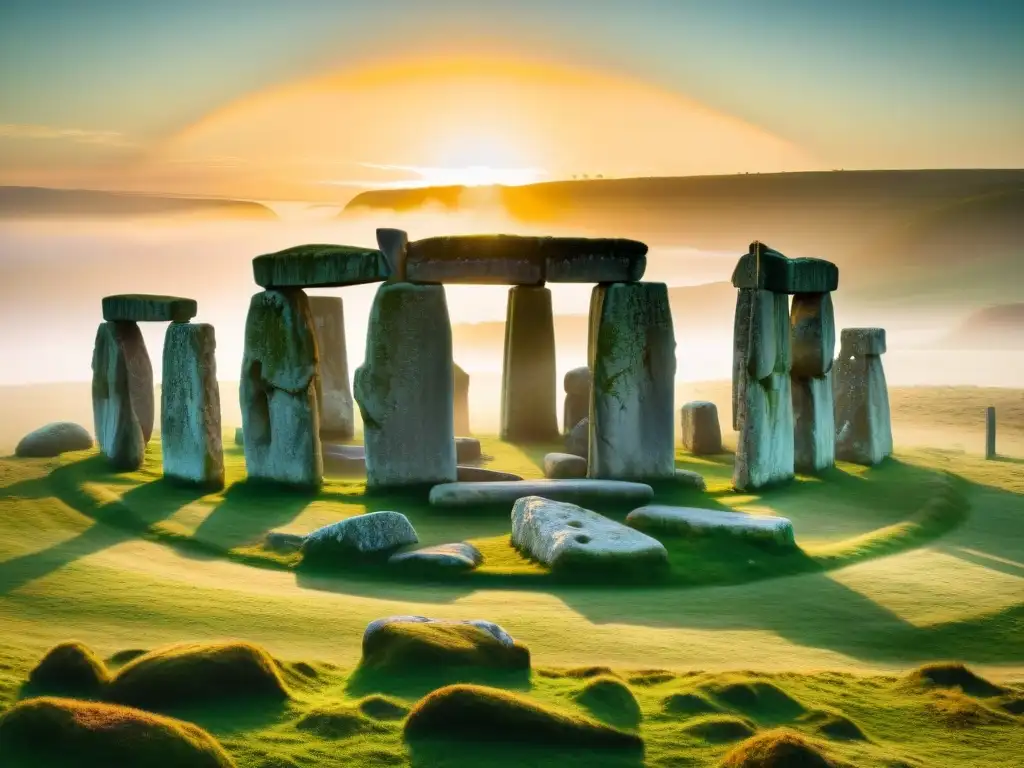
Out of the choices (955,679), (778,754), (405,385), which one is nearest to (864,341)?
(405,385)

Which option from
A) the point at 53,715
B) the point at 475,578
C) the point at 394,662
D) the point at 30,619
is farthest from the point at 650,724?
the point at 30,619

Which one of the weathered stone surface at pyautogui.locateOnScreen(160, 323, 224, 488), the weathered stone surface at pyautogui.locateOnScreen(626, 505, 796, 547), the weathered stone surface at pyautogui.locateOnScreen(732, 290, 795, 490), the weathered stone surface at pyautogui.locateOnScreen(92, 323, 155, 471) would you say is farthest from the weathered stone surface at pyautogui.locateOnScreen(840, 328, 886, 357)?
the weathered stone surface at pyautogui.locateOnScreen(92, 323, 155, 471)

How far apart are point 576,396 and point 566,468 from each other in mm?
3705

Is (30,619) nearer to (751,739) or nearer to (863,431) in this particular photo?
(751,739)

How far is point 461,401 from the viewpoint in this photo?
22375 mm

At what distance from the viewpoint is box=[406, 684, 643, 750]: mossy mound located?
6.73 metres

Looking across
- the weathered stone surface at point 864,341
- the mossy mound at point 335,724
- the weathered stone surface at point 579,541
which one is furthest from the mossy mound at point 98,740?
the weathered stone surface at point 864,341

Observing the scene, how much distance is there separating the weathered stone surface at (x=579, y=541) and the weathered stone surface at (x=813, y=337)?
18.9 feet

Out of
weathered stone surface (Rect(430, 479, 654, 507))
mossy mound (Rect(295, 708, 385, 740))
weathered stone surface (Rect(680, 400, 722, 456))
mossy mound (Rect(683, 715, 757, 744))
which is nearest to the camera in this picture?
mossy mound (Rect(295, 708, 385, 740))

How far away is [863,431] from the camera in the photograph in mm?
18047

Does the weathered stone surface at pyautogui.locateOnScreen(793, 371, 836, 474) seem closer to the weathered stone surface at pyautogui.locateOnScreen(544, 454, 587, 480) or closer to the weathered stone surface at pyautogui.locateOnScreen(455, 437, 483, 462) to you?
the weathered stone surface at pyautogui.locateOnScreen(544, 454, 587, 480)

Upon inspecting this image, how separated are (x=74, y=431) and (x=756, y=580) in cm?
1085

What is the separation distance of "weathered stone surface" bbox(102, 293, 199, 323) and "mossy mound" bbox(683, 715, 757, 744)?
11023 millimetres

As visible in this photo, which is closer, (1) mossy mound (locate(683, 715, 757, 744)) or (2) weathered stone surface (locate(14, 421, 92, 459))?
(1) mossy mound (locate(683, 715, 757, 744))
